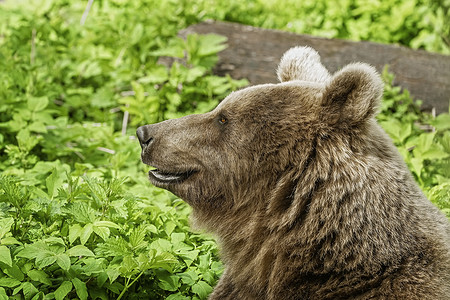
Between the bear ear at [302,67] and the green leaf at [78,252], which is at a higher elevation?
the bear ear at [302,67]

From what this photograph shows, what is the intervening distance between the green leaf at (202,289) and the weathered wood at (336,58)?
303cm

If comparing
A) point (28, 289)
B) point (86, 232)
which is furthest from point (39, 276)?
point (86, 232)

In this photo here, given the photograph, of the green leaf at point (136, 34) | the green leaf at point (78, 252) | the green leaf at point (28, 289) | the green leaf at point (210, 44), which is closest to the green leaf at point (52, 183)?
the green leaf at point (78, 252)

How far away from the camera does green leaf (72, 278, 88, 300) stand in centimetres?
279

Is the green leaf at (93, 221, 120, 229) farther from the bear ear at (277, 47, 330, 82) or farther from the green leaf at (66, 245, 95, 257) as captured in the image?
the bear ear at (277, 47, 330, 82)

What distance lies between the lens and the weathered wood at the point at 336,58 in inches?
233

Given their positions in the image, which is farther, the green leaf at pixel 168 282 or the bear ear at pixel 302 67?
the bear ear at pixel 302 67

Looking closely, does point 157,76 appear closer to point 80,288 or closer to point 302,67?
point 302,67

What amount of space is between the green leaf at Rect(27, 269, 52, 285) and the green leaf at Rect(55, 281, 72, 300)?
84 millimetres

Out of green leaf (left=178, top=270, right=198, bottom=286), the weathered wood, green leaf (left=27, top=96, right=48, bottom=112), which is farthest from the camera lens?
the weathered wood

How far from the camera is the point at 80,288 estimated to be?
2.80 m

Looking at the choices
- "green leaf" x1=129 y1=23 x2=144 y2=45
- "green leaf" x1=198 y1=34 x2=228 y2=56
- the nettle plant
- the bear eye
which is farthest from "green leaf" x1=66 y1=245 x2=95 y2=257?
"green leaf" x1=129 y1=23 x2=144 y2=45

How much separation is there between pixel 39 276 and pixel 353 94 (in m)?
1.70

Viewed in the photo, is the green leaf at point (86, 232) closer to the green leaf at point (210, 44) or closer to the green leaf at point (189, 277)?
→ the green leaf at point (189, 277)
